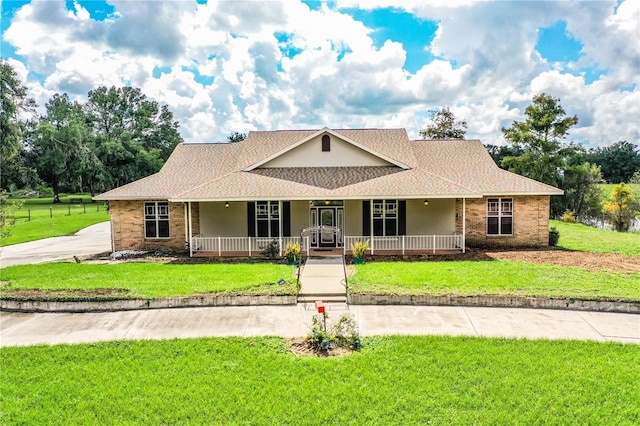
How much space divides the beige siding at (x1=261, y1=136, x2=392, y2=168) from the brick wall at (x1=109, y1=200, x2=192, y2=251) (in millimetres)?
4768

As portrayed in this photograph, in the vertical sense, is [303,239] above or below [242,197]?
below

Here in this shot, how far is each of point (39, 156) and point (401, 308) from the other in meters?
56.9

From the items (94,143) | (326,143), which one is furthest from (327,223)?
(94,143)

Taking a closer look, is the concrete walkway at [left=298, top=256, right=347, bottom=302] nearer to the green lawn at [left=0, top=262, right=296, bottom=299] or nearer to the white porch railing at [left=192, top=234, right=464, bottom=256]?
the green lawn at [left=0, top=262, right=296, bottom=299]

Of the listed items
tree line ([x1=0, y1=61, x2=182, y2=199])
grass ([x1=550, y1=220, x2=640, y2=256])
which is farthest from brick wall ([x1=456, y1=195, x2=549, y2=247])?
tree line ([x1=0, y1=61, x2=182, y2=199])

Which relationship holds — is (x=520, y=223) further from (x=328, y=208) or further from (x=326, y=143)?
(x=326, y=143)

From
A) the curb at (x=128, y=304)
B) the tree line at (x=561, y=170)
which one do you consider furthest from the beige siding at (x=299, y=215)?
the tree line at (x=561, y=170)

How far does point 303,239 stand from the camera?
57.2 ft

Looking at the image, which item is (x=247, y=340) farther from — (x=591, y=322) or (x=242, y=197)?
(x=242, y=197)

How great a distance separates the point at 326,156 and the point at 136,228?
9240mm

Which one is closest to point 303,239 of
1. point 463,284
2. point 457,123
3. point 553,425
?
point 463,284

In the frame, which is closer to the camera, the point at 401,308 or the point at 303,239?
the point at 401,308

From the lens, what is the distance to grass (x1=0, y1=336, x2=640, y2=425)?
5.78 meters

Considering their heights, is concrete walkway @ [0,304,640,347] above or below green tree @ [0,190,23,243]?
below
